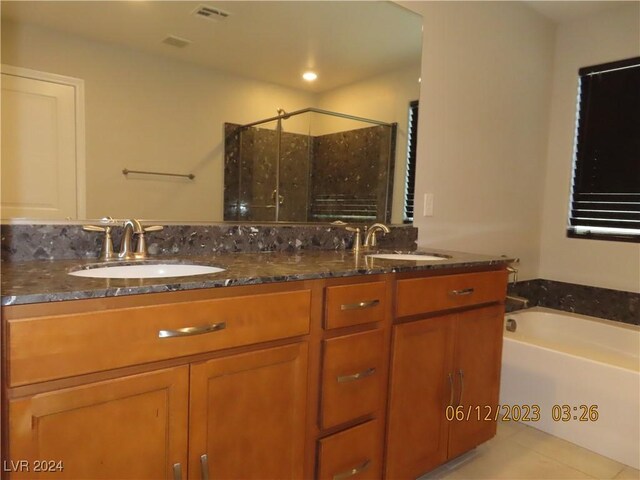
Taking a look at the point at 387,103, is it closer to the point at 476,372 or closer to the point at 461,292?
the point at 461,292

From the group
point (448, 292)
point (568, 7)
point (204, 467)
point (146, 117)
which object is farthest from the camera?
point (568, 7)

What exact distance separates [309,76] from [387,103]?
482mm

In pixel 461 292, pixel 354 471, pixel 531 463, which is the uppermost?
pixel 461 292

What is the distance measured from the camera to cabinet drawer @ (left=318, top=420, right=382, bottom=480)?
4.32 ft

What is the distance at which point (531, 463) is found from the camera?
1.93 meters

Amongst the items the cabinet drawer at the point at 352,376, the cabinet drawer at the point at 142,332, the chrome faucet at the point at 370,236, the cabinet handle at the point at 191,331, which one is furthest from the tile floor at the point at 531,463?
the cabinet handle at the point at 191,331

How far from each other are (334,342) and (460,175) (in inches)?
62.1

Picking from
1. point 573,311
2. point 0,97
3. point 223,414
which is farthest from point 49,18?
point 573,311

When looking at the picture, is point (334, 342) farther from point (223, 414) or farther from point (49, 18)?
point (49, 18)

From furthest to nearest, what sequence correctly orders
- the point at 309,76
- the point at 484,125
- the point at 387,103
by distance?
1. the point at 484,125
2. the point at 387,103
3. the point at 309,76

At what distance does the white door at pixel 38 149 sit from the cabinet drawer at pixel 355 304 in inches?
34.2

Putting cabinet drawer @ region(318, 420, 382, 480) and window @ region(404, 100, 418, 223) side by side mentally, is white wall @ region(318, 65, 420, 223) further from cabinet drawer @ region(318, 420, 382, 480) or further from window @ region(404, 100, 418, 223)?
cabinet drawer @ region(318, 420, 382, 480)

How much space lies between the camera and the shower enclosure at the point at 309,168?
171 cm

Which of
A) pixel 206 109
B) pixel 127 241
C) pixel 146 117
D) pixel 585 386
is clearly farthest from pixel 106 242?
pixel 585 386
